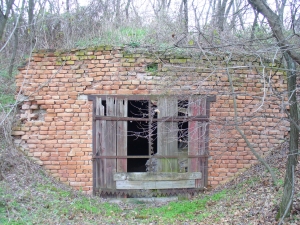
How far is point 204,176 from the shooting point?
6.02 m

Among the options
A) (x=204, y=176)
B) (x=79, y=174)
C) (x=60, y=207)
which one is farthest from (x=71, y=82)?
(x=204, y=176)

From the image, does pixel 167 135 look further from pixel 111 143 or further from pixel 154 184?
pixel 111 143

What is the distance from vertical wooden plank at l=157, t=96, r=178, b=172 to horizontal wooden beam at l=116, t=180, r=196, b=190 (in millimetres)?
274

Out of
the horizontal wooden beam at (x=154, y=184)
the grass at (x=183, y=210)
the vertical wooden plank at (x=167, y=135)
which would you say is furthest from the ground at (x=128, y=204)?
the vertical wooden plank at (x=167, y=135)

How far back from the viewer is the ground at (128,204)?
4398 mm

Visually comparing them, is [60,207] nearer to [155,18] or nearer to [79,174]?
[79,174]

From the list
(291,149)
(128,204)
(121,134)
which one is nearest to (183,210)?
(128,204)

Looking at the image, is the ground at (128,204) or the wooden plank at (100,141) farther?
the wooden plank at (100,141)

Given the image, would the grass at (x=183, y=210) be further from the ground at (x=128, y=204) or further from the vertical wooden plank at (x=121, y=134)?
the vertical wooden plank at (x=121, y=134)

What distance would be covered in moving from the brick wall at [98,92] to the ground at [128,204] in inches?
13.1

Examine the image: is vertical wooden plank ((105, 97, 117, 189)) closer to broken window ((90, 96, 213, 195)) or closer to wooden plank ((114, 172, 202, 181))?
broken window ((90, 96, 213, 195))

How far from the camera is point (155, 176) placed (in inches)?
233

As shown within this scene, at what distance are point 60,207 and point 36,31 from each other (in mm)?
5136

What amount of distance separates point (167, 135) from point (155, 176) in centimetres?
91
